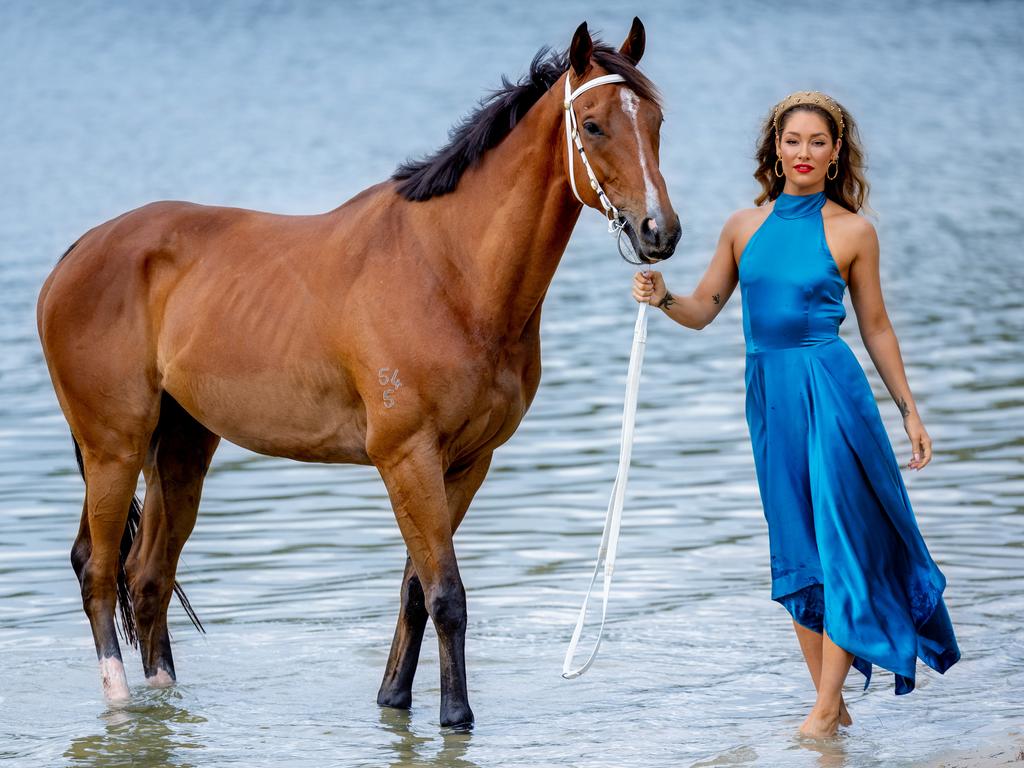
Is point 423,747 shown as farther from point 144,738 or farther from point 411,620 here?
point 144,738

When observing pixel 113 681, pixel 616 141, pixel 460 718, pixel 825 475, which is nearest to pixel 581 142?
pixel 616 141

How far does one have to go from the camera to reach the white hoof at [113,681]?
5.59m

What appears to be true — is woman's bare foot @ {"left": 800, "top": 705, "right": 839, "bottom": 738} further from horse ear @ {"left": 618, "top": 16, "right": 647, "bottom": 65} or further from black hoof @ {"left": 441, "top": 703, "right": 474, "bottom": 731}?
horse ear @ {"left": 618, "top": 16, "right": 647, "bottom": 65}

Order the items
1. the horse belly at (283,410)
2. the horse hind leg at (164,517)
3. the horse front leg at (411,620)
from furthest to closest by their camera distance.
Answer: the horse hind leg at (164,517)
the horse front leg at (411,620)
the horse belly at (283,410)

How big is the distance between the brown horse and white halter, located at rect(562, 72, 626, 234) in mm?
23

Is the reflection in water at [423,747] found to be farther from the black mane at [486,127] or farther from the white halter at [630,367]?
the black mane at [486,127]

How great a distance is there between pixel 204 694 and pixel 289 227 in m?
1.64

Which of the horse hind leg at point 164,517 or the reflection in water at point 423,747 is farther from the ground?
the horse hind leg at point 164,517

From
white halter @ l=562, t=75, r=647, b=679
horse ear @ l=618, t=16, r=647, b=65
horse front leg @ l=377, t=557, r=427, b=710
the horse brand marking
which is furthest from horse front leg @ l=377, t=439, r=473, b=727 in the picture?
horse ear @ l=618, t=16, r=647, b=65

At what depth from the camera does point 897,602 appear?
4797 millimetres

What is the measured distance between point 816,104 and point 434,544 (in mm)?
1756

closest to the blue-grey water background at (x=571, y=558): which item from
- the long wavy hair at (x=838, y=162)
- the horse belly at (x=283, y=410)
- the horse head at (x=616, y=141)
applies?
the long wavy hair at (x=838, y=162)

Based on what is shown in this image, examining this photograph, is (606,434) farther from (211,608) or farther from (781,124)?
(781,124)

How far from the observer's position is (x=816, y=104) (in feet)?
16.0
